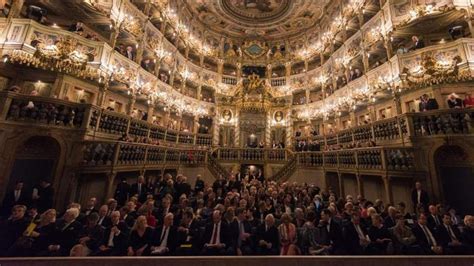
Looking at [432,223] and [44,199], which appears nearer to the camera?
[432,223]

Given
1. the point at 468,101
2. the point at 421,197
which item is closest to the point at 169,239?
the point at 421,197

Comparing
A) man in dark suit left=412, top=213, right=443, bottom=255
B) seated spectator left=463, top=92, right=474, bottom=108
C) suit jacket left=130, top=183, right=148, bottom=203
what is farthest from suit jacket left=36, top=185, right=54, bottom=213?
seated spectator left=463, top=92, right=474, bottom=108

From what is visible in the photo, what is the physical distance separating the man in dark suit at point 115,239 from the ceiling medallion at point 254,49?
85.2 ft

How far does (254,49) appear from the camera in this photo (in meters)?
26.3

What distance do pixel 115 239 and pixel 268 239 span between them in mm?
3093

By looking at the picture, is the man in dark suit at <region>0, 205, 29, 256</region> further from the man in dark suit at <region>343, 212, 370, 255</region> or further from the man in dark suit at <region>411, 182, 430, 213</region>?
the man in dark suit at <region>411, 182, 430, 213</region>

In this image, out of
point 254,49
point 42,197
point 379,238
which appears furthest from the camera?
point 254,49

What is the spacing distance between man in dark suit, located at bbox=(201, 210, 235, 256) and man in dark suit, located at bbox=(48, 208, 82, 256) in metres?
2.52

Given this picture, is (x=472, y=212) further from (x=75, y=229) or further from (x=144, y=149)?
(x=144, y=149)

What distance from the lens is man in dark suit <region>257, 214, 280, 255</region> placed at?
3.82 metres

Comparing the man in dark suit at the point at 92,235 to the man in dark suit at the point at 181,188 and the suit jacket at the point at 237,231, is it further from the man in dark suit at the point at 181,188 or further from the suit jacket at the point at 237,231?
the man in dark suit at the point at 181,188

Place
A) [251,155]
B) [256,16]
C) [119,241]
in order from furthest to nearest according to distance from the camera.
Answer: [256,16] < [251,155] < [119,241]

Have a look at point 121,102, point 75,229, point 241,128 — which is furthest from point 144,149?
point 241,128
